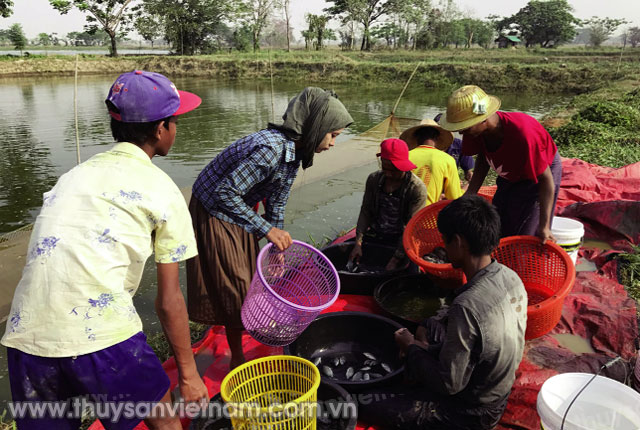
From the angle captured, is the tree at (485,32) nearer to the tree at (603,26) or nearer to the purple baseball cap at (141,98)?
the tree at (603,26)

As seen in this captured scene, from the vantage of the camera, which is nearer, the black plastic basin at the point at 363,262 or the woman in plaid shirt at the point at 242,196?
the woman in plaid shirt at the point at 242,196

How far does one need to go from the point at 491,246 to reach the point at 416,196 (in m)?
1.44

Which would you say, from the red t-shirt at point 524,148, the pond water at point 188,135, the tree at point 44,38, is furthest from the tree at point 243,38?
the tree at point 44,38

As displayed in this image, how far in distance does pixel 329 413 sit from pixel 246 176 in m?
1.20

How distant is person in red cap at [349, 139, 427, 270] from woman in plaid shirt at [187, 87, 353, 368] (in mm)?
874

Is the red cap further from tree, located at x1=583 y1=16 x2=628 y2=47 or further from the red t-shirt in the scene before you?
tree, located at x1=583 y1=16 x2=628 y2=47

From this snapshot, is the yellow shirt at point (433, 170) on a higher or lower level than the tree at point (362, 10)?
lower

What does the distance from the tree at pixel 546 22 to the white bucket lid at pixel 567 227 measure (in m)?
50.3

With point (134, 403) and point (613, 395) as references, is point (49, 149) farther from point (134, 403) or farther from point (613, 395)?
point (613, 395)

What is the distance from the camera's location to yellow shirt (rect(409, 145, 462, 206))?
11.6 feet

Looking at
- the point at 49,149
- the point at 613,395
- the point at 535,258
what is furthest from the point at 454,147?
the point at 49,149

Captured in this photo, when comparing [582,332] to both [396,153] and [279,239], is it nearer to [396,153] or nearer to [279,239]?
[396,153]

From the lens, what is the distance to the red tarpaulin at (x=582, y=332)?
2211 millimetres

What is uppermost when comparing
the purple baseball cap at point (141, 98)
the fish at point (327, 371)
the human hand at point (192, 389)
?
the purple baseball cap at point (141, 98)
